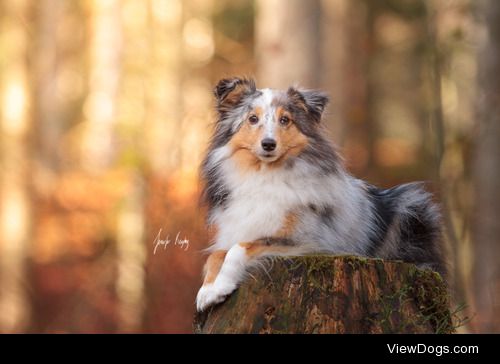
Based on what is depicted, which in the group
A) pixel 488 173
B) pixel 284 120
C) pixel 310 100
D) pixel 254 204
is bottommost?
pixel 488 173

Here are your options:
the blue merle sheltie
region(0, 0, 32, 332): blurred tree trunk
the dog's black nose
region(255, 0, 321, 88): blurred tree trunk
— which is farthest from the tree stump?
region(0, 0, 32, 332): blurred tree trunk

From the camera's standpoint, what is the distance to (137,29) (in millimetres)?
32844

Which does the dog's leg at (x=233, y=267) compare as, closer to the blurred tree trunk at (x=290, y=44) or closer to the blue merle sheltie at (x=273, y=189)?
the blue merle sheltie at (x=273, y=189)

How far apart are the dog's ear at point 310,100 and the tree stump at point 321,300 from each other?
129 centimetres

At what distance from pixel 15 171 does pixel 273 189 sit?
11.4 metres

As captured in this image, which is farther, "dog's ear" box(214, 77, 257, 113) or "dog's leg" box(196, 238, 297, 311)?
"dog's ear" box(214, 77, 257, 113)

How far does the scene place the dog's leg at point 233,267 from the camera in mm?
5719

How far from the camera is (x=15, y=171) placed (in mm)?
16625

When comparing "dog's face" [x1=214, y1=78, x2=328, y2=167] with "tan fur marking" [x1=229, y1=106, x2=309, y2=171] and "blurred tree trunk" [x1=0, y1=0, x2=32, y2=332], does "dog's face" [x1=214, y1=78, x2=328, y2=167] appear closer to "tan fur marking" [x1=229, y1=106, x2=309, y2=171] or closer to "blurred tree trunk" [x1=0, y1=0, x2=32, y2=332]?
"tan fur marking" [x1=229, y1=106, x2=309, y2=171]

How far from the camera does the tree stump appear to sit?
5508 mm

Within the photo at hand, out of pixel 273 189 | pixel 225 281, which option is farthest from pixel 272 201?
pixel 225 281

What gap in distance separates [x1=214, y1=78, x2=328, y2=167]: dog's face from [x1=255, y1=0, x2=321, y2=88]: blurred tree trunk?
5066mm

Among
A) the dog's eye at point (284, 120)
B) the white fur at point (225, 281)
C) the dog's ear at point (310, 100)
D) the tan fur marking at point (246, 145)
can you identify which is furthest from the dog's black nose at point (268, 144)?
the white fur at point (225, 281)

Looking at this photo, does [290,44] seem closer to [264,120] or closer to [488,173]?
[488,173]
